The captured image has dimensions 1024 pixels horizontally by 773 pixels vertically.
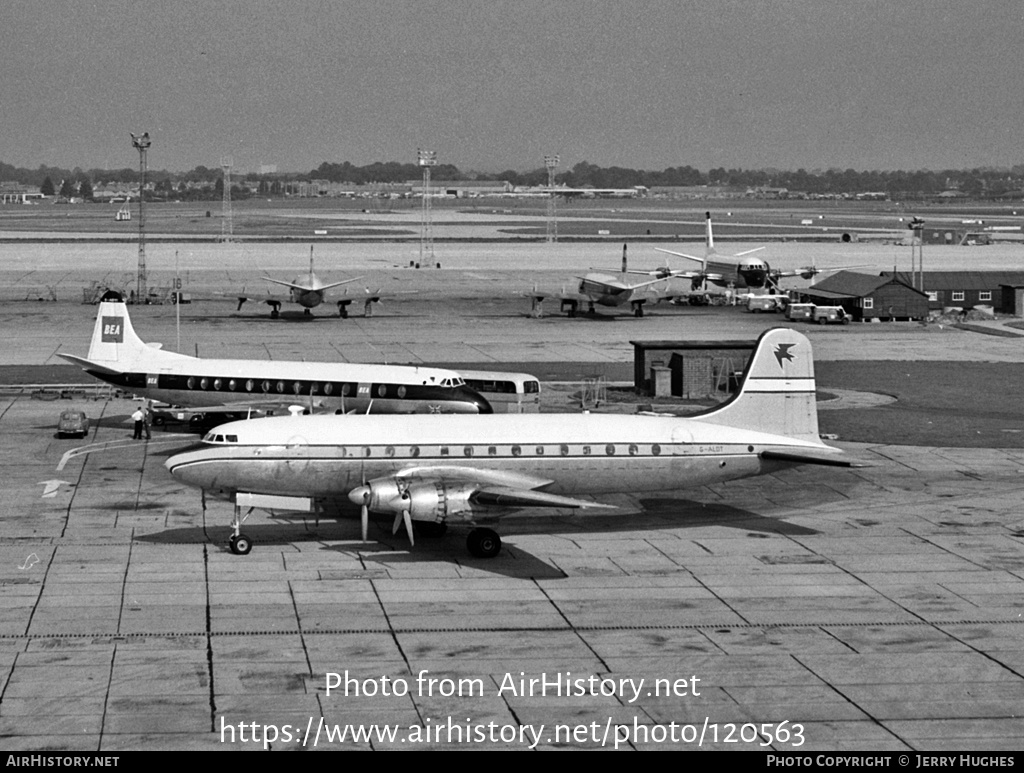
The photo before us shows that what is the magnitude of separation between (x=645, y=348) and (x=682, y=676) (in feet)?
149

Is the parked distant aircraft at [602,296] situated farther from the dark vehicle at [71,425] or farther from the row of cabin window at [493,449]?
the row of cabin window at [493,449]

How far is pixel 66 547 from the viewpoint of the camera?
41.8m

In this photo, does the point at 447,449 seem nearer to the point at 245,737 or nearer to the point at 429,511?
the point at 429,511

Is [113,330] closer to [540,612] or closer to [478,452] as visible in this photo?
[478,452]

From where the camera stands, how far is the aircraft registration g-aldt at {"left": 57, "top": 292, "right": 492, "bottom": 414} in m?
57.9

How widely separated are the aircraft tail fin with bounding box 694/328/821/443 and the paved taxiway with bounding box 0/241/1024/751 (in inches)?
135

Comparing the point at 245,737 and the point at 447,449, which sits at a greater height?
the point at 447,449

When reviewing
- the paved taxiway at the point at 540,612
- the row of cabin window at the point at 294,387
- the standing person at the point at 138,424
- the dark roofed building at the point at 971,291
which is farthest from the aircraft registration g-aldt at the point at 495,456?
the dark roofed building at the point at 971,291

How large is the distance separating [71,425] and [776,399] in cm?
3135

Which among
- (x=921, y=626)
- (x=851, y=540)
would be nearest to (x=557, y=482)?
(x=851, y=540)

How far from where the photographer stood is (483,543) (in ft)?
135
